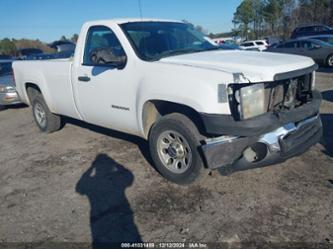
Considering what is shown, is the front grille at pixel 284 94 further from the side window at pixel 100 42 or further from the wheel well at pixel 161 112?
the side window at pixel 100 42

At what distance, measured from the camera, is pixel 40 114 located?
6.73 metres

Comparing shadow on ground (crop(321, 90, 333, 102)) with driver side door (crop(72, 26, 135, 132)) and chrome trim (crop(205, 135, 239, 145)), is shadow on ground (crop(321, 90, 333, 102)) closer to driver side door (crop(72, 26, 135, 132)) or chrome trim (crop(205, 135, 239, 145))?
chrome trim (crop(205, 135, 239, 145))

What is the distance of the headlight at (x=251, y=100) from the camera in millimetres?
3217

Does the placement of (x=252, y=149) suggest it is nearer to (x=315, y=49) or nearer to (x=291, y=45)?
(x=315, y=49)

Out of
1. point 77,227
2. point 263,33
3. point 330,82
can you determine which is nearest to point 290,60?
point 77,227

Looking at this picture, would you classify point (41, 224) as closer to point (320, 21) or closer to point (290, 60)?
point (290, 60)

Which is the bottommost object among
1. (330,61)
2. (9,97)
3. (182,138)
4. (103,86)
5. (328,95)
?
(330,61)

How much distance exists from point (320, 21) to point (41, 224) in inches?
1682

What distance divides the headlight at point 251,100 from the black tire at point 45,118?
438 cm

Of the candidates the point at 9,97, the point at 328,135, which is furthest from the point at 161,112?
the point at 9,97

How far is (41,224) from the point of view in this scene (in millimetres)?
3408

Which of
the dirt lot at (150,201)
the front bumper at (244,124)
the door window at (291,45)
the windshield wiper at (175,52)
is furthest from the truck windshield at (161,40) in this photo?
the door window at (291,45)

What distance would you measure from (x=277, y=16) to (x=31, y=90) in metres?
44.5

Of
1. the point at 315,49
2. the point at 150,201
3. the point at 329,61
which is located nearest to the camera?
the point at 150,201
